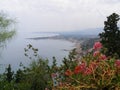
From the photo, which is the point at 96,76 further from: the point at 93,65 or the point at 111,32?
the point at 111,32

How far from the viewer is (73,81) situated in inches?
233

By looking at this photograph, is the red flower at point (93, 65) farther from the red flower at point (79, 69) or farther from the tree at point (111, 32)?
the tree at point (111, 32)

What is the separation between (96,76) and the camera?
5.64 m

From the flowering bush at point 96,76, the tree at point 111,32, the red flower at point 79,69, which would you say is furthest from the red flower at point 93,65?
the tree at point 111,32

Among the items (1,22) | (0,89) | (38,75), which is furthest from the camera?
(1,22)

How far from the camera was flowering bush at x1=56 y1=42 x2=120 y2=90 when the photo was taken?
5449 millimetres

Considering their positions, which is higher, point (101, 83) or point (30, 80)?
point (101, 83)

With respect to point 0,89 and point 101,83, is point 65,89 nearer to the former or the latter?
point 101,83

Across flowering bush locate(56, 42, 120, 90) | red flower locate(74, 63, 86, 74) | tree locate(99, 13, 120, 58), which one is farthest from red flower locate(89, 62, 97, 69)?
tree locate(99, 13, 120, 58)

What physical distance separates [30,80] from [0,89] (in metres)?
6.40

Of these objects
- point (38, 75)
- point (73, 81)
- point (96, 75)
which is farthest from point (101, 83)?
point (38, 75)

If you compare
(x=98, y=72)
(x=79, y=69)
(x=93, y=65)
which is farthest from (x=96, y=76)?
(x=79, y=69)

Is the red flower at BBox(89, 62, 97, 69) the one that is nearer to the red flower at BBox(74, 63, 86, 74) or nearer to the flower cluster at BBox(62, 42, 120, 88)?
the flower cluster at BBox(62, 42, 120, 88)

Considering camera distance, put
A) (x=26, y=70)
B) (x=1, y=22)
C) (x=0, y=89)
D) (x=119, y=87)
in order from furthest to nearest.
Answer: (x=1, y=22) < (x=26, y=70) < (x=0, y=89) < (x=119, y=87)
